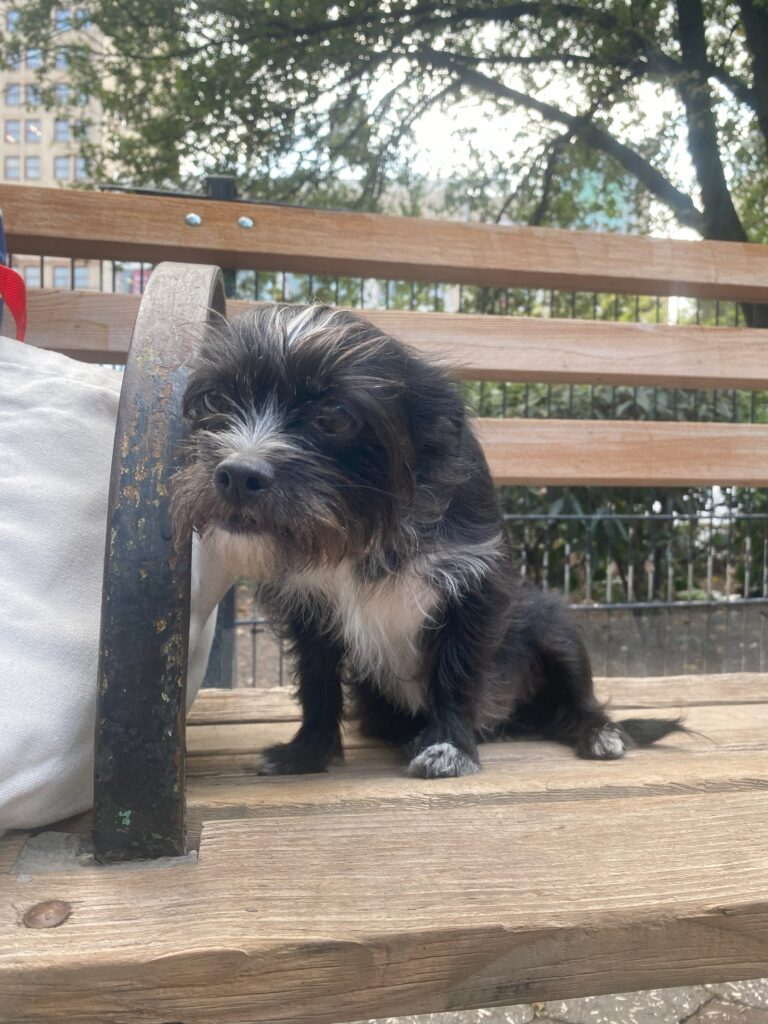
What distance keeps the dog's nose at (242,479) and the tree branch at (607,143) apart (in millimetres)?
5019

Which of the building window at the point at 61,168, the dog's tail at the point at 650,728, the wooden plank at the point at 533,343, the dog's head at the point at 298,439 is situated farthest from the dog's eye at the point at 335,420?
the building window at the point at 61,168

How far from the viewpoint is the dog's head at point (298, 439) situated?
4.35 feet

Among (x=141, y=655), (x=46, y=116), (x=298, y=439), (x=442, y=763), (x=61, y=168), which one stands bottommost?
(x=442, y=763)

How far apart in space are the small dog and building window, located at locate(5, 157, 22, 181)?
16.9 ft

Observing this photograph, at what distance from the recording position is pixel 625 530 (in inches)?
227

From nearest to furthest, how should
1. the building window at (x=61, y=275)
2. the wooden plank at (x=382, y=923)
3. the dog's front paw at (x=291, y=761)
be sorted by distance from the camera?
the wooden plank at (x=382, y=923) < the dog's front paw at (x=291, y=761) < the building window at (x=61, y=275)

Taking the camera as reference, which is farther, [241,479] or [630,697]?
[630,697]

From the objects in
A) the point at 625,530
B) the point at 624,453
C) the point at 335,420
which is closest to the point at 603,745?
the point at 335,420

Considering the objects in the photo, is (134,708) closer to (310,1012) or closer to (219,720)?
(310,1012)

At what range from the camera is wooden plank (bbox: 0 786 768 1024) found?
84cm

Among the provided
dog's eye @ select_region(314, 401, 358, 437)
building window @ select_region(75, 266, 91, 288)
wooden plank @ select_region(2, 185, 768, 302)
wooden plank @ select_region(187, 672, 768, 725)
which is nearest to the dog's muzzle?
dog's eye @ select_region(314, 401, 358, 437)

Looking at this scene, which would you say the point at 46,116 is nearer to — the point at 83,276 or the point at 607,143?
the point at 83,276

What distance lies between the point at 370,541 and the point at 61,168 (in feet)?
17.5

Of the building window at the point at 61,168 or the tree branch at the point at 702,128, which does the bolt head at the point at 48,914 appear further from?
the building window at the point at 61,168
